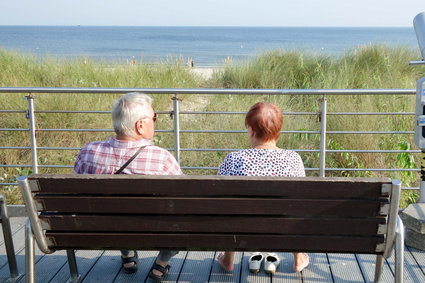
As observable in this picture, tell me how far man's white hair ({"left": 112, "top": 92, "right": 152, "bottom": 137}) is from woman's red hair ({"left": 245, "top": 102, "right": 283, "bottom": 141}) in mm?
507

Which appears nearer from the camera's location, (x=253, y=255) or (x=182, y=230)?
(x=182, y=230)

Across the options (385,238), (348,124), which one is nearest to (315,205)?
(385,238)

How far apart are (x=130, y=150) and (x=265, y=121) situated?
0.64 metres

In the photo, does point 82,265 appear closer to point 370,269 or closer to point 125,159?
point 125,159

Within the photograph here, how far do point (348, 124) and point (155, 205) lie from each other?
4.84m

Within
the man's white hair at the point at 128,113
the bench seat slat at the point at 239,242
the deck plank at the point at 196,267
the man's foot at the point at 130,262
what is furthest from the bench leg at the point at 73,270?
the man's white hair at the point at 128,113

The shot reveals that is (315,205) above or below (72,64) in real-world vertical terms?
below

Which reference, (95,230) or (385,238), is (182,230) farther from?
(385,238)

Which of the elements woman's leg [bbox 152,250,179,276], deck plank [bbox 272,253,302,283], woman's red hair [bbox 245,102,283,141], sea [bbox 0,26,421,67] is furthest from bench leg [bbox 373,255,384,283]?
sea [bbox 0,26,421,67]

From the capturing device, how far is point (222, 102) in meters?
7.94

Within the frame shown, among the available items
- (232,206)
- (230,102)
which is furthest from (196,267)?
(230,102)

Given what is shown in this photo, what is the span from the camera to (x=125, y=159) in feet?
8.77

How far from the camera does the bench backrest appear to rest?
2.18 m

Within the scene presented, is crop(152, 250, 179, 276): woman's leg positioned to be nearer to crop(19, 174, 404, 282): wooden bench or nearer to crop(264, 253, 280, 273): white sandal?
crop(264, 253, 280, 273): white sandal
